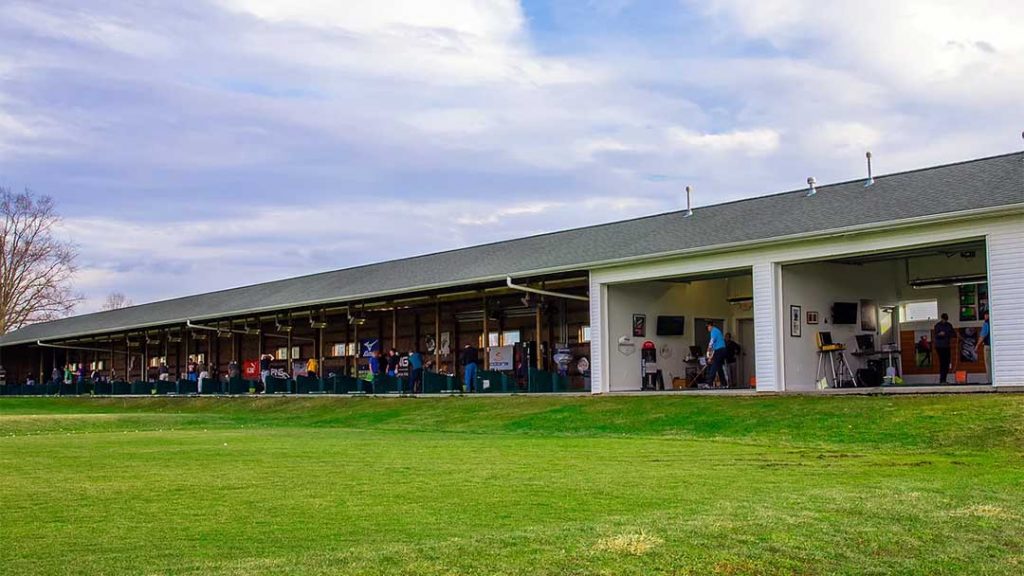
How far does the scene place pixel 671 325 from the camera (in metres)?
27.4

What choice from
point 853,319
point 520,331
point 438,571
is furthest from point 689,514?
point 520,331

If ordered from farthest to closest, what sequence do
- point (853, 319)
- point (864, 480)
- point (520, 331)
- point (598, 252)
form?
point (520, 331) → point (598, 252) → point (853, 319) → point (864, 480)

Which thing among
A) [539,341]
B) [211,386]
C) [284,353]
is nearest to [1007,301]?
[539,341]

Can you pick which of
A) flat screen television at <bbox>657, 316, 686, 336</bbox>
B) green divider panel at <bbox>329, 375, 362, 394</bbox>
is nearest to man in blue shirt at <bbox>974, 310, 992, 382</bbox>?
flat screen television at <bbox>657, 316, 686, 336</bbox>

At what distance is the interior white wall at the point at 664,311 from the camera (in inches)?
1023

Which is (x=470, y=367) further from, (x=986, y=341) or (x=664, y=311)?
(x=986, y=341)

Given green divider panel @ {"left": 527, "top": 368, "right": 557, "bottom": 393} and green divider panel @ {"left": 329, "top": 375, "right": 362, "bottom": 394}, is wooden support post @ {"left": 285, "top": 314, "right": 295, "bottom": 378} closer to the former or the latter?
green divider panel @ {"left": 329, "top": 375, "right": 362, "bottom": 394}

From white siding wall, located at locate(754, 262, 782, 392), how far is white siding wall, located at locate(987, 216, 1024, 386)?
4.47 metres

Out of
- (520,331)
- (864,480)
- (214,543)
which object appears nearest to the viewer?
(214,543)

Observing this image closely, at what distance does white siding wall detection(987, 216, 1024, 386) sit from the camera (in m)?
18.2

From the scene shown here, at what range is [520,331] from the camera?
103ft

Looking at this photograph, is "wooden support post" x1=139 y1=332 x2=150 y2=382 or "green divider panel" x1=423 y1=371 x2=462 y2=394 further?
"wooden support post" x1=139 y1=332 x2=150 y2=382

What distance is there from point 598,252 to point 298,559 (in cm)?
2000

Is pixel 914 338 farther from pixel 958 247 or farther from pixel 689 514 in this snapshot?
pixel 689 514
